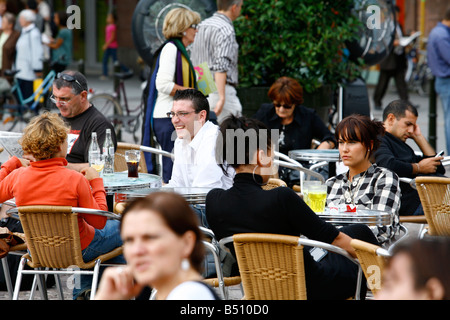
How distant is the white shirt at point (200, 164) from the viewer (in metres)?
4.75

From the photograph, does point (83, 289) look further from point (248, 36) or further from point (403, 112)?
point (248, 36)

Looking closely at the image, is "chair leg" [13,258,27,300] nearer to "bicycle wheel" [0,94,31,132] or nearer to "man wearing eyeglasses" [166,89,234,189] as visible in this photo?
"man wearing eyeglasses" [166,89,234,189]

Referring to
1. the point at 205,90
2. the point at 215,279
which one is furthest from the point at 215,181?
the point at 205,90

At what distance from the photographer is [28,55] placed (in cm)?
1280

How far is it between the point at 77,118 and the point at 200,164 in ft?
3.79

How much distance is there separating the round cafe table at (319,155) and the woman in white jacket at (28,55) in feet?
24.0

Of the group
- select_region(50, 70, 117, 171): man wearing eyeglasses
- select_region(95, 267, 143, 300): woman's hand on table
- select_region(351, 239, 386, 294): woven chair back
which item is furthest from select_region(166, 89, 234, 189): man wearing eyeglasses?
select_region(95, 267, 143, 300): woman's hand on table

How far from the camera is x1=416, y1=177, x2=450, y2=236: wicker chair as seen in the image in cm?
467

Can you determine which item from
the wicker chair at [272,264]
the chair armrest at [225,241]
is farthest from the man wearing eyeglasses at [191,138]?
the wicker chair at [272,264]

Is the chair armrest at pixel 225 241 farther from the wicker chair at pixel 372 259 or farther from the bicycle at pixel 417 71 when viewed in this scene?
the bicycle at pixel 417 71

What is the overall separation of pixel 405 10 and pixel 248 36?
546 inches

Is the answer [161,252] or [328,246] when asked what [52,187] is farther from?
[161,252]

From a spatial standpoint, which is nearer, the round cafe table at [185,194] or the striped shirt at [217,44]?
the round cafe table at [185,194]

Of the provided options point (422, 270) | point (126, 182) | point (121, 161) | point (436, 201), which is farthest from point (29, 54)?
point (422, 270)
